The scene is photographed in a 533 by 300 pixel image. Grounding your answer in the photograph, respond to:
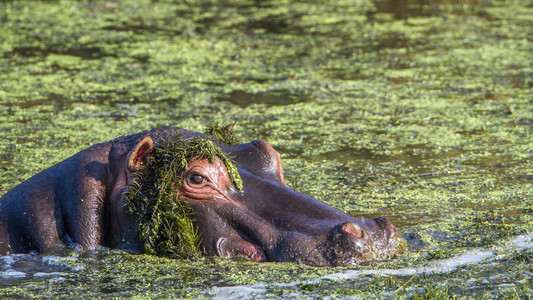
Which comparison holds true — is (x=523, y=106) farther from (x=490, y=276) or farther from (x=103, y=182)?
(x=103, y=182)

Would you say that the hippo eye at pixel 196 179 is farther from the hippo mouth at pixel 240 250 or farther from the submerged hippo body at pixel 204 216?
the hippo mouth at pixel 240 250

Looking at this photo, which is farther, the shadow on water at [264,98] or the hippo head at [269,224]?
the shadow on water at [264,98]

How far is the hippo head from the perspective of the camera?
3859 millimetres

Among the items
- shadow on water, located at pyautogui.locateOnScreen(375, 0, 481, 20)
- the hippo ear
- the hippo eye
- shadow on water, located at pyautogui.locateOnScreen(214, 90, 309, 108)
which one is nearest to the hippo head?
the hippo eye

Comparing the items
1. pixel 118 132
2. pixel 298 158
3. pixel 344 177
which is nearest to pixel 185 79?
pixel 118 132

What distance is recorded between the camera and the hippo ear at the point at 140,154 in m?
4.01

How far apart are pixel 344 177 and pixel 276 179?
1730mm

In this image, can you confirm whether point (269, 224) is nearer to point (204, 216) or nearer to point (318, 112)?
point (204, 216)

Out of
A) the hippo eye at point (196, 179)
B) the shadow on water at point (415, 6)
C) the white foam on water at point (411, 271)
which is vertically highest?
the shadow on water at point (415, 6)

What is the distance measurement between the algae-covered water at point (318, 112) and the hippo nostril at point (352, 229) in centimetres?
16

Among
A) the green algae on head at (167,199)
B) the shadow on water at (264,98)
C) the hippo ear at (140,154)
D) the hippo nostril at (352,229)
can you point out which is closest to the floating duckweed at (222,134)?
the green algae on head at (167,199)

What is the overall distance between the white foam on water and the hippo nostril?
0.58 feet

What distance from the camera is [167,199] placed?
3.99 meters

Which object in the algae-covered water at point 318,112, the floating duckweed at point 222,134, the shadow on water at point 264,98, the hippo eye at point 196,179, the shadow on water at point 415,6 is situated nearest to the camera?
the algae-covered water at point 318,112
